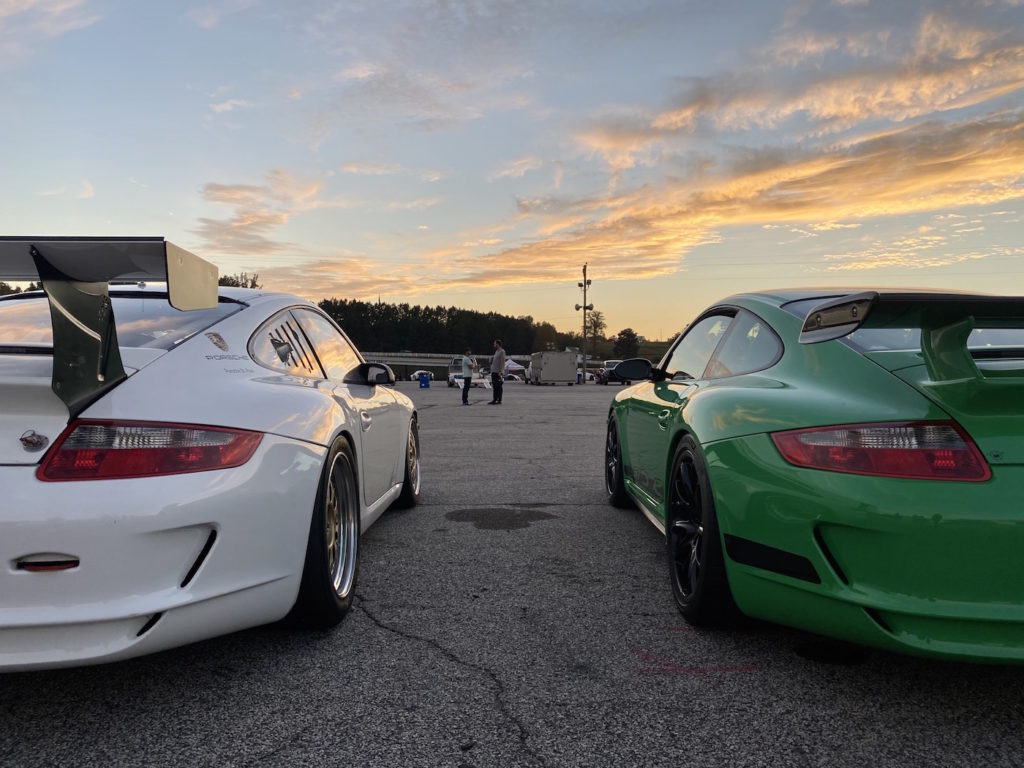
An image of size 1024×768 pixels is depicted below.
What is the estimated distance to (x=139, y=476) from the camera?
6.69 feet

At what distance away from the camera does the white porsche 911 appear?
1.92 m

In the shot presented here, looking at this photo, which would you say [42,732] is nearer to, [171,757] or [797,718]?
[171,757]

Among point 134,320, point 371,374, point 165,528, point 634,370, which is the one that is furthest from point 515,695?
point 634,370

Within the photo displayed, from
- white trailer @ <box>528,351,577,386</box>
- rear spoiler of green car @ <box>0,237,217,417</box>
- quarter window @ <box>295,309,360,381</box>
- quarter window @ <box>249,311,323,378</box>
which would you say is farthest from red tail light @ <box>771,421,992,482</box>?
white trailer @ <box>528,351,577,386</box>

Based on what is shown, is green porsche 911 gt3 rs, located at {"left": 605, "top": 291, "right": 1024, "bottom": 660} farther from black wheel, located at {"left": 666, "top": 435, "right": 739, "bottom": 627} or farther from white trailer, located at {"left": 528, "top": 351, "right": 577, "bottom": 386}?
white trailer, located at {"left": 528, "top": 351, "right": 577, "bottom": 386}

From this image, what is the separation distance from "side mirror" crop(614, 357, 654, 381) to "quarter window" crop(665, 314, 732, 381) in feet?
0.39

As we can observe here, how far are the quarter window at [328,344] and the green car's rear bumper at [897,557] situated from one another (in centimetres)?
235

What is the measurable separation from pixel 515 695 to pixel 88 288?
1800 mm

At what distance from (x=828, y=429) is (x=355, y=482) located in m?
2.10

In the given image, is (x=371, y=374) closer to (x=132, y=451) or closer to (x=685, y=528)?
(x=685, y=528)

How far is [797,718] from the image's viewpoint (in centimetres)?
214

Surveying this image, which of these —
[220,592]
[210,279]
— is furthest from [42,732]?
[210,279]

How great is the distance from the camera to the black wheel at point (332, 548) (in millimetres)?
2635

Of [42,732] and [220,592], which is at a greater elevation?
[220,592]
